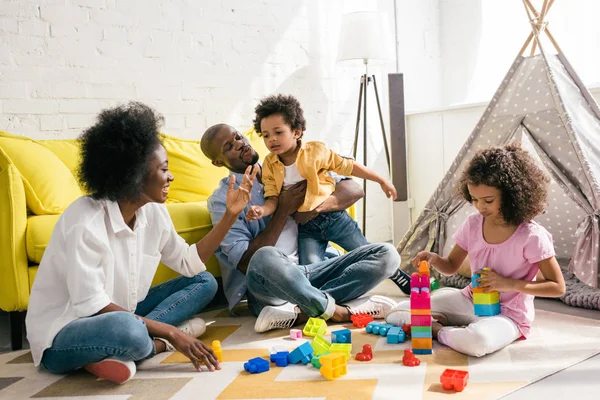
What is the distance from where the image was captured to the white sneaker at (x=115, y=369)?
73.2 inches

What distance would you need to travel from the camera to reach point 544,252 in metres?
2.05

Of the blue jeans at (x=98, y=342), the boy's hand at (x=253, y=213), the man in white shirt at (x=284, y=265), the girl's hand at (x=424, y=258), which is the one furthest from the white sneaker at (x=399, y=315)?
the blue jeans at (x=98, y=342)

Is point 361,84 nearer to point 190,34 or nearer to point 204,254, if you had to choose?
point 190,34

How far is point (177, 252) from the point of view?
219 centimetres

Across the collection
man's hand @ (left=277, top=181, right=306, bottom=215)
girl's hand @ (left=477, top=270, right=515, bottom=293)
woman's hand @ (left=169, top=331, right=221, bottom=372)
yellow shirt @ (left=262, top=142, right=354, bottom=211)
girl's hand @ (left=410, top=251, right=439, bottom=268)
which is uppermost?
yellow shirt @ (left=262, top=142, right=354, bottom=211)

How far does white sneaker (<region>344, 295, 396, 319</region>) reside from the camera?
8.13ft

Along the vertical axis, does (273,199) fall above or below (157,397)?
above

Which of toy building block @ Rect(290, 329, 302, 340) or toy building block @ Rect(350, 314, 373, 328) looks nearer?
toy building block @ Rect(290, 329, 302, 340)

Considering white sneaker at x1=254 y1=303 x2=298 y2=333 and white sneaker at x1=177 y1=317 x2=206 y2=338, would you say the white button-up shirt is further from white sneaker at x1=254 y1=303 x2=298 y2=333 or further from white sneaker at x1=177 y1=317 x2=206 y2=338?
white sneaker at x1=254 y1=303 x2=298 y2=333

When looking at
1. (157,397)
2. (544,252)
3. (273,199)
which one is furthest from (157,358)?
(544,252)

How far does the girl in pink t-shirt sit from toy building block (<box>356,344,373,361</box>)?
0.25m

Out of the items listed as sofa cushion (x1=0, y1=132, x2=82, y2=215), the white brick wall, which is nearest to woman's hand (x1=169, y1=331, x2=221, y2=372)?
sofa cushion (x1=0, y1=132, x2=82, y2=215)

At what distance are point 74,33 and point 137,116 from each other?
1.53 m

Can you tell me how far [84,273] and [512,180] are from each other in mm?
1302
